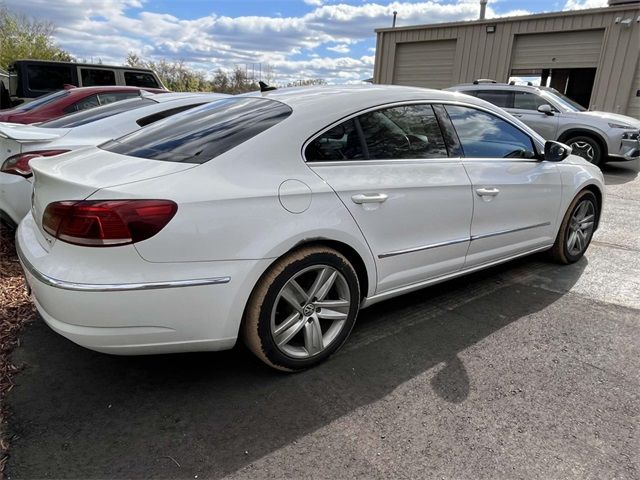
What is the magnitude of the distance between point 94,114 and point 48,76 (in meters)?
8.39

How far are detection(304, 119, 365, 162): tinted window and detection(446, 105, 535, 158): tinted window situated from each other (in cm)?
94

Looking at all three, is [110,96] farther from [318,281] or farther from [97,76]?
[318,281]

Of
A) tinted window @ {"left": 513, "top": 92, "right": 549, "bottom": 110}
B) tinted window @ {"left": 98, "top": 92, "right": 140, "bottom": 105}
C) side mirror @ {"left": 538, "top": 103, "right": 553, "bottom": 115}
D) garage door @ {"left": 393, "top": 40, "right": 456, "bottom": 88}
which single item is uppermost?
garage door @ {"left": 393, "top": 40, "right": 456, "bottom": 88}

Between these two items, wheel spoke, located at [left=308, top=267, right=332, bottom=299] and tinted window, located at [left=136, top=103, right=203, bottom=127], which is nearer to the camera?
wheel spoke, located at [left=308, top=267, right=332, bottom=299]

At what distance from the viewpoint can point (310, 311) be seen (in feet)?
8.61

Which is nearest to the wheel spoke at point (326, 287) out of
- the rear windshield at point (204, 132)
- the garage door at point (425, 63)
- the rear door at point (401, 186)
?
the rear door at point (401, 186)

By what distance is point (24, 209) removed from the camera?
377 centimetres

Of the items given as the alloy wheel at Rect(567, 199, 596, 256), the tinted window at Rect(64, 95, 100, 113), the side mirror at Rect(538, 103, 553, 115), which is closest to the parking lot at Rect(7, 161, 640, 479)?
the alloy wheel at Rect(567, 199, 596, 256)

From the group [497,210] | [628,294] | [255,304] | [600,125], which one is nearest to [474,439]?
[255,304]

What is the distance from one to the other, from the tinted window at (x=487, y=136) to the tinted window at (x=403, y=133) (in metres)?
0.24

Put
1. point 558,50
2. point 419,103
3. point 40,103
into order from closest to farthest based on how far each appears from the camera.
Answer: point 419,103
point 40,103
point 558,50

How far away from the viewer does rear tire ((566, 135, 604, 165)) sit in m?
9.54

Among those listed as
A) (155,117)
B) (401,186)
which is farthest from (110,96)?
(401,186)

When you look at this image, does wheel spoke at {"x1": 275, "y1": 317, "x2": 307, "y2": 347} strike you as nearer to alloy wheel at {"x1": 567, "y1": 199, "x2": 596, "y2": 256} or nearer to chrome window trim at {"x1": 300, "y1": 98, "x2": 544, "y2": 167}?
chrome window trim at {"x1": 300, "y1": 98, "x2": 544, "y2": 167}
